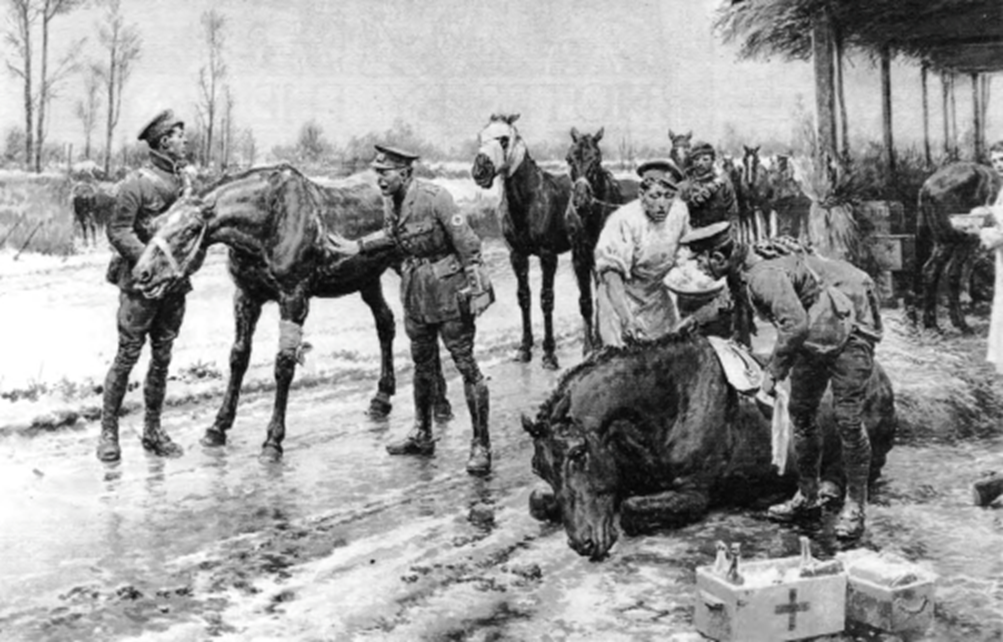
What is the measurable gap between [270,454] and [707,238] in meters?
2.43

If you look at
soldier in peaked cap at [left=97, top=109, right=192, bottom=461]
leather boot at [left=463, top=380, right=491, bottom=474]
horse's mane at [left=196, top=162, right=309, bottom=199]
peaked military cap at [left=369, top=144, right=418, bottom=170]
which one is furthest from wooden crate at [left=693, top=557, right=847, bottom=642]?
horse's mane at [left=196, top=162, right=309, bottom=199]

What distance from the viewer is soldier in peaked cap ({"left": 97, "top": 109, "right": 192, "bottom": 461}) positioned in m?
6.03

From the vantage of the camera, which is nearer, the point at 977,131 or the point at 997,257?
the point at 997,257

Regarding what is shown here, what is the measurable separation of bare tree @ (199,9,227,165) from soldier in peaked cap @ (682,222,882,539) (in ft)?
9.76

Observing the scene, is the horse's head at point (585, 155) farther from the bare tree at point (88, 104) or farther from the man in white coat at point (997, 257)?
the bare tree at point (88, 104)

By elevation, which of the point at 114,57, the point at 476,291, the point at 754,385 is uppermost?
the point at 114,57

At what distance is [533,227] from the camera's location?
713 cm

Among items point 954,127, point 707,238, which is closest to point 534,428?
point 707,238

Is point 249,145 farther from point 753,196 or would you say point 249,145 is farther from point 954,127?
point 954,127

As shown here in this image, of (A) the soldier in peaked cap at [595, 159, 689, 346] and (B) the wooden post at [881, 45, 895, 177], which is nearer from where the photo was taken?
(A) the soldier in peaked cap at [595, 159, 689, 346]

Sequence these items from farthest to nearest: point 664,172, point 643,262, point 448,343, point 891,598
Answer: point 448,343 → point 664,172 → point 643,262 → point 891,598

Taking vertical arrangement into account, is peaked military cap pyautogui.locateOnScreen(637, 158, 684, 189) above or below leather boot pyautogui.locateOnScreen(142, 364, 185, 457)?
above

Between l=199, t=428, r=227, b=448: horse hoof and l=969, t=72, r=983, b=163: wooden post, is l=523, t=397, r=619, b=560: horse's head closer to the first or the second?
l=199, t=428, r=227, b=448: horse hoof

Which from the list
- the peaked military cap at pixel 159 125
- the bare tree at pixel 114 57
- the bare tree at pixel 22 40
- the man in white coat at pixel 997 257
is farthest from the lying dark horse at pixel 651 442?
the bare tree at pixel 22 40
